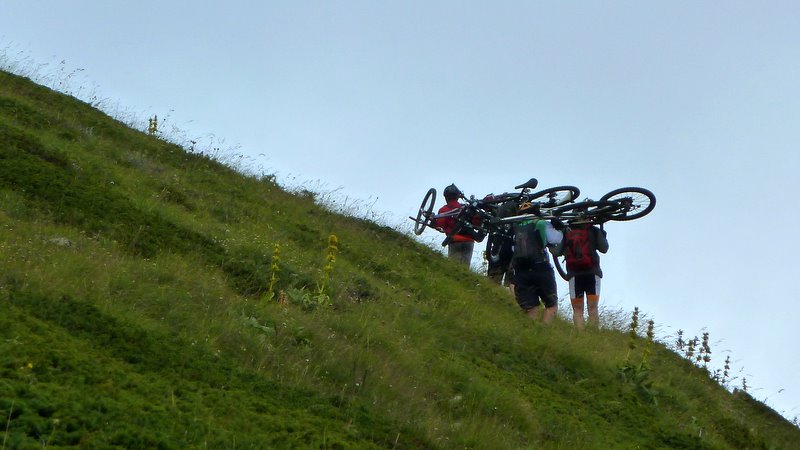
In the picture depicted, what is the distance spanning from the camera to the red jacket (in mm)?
18438

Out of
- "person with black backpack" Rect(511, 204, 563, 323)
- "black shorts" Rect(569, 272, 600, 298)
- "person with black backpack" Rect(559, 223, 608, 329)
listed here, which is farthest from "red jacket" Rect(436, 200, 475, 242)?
"person with black backpack" Rect(511, 204, 563, 323)

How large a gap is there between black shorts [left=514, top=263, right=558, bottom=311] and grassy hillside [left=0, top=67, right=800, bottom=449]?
0.91 ft

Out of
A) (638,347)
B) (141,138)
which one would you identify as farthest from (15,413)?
(141,138)

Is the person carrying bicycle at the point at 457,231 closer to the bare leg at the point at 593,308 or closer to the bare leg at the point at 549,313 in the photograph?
the bare leg at the point at 593,308

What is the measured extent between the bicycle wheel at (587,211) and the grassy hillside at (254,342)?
5.08 feet

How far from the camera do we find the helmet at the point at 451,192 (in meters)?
18.9

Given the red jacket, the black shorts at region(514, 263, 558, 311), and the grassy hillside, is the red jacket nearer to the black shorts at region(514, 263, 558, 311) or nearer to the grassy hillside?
the grassy hillside

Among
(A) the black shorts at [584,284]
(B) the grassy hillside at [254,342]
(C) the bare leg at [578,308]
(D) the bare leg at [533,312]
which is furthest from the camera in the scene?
(A) the black shorts at [584,284]

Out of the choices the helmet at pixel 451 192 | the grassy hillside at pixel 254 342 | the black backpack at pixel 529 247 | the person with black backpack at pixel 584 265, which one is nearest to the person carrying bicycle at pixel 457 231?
the helmet at pixel 451 192

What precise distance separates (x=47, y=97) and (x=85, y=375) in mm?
11602

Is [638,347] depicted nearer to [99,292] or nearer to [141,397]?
[99,292]

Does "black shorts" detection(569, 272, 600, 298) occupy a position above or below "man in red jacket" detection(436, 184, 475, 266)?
below

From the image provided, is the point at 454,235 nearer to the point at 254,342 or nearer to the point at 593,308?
the point at 593,308

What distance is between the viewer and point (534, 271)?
14.4 metres
